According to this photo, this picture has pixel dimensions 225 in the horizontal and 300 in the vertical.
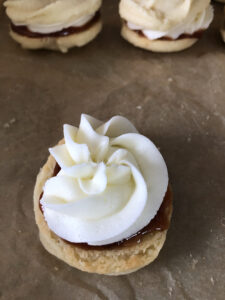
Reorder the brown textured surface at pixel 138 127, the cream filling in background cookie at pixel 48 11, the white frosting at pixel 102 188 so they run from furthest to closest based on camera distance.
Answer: the cream filling in background cookie at pixel 48 11
the brown textured surface at pixel 138 127
the white frosting at pixel 102 188

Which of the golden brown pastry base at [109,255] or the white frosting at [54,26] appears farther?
the white frosting at [54,26]

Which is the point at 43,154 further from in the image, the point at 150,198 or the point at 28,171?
the point at 150,198

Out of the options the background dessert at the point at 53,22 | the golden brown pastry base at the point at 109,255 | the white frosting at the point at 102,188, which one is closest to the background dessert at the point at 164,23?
the background dessert at the point at 53,22

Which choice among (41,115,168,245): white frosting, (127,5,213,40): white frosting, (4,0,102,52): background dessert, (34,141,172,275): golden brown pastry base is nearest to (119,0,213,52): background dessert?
(127,5,213,40): white frosting

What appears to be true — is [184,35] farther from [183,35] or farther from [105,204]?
[105,204]

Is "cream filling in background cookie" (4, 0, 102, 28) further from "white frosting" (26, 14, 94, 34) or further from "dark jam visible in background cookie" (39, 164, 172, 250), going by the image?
"dark jam visible in background cookie" (39, 164, 172, 250)

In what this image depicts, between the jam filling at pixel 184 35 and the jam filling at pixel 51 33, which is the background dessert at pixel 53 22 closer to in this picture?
the jam filling at pixel 51 33

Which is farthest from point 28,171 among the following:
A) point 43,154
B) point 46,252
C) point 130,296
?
point 130,296
